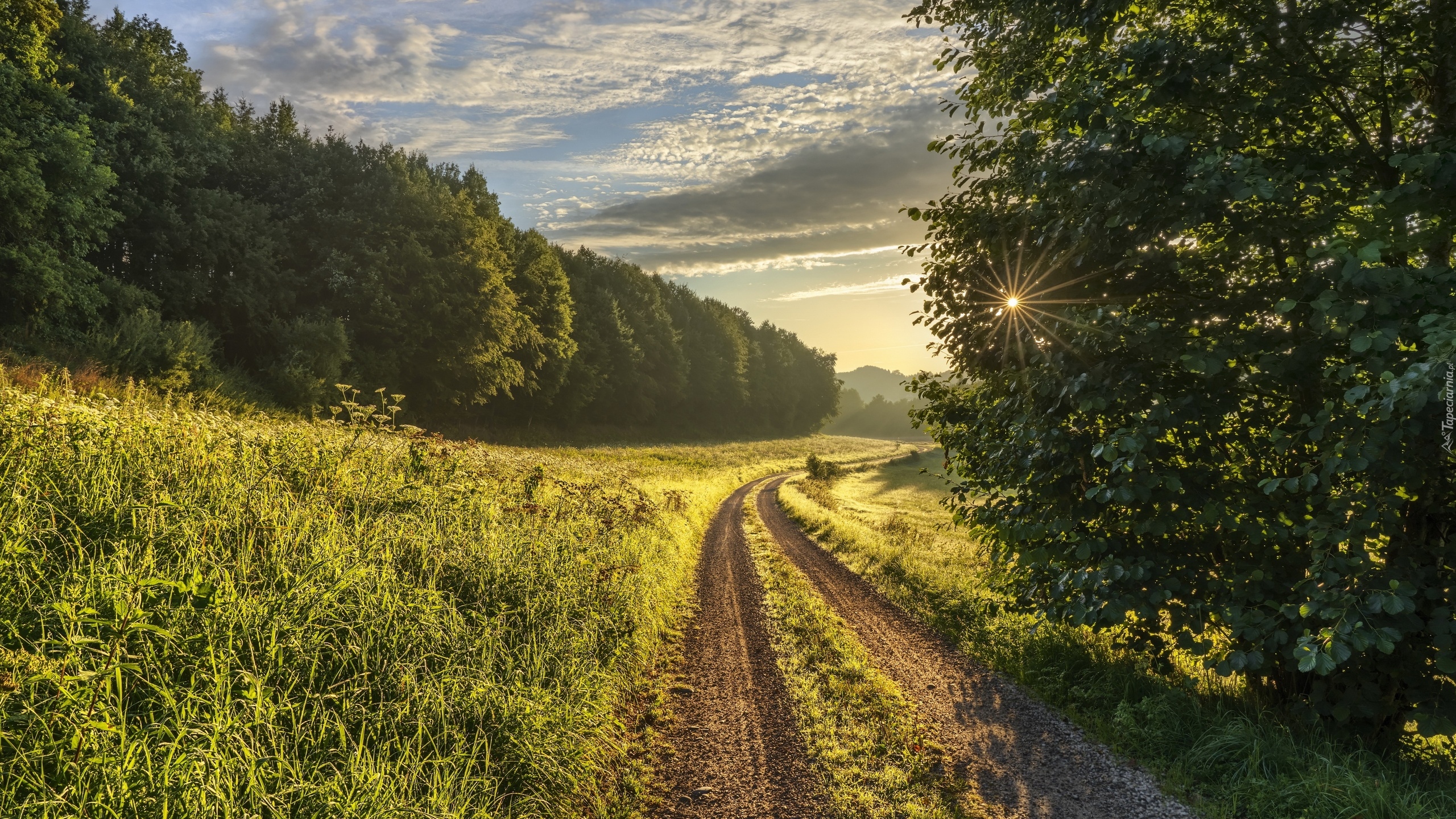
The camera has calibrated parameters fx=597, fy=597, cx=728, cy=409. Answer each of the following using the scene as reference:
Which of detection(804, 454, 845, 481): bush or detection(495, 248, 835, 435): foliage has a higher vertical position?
detection(495, 248, 835, 435): foliage

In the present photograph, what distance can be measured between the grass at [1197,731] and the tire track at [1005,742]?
28 cm

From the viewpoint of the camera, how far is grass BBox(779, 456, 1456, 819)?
4930 mm

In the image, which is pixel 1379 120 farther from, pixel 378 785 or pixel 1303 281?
pixel 378 785

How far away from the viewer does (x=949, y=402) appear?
342 inches

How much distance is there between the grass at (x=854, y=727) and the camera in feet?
18.2

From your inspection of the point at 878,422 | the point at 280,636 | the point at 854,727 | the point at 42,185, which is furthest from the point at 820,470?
the point at 878,422

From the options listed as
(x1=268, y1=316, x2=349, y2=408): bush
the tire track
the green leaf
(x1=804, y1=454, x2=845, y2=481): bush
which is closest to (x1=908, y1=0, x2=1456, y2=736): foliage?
the green leaf

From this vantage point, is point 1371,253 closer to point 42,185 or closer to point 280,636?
point 280,636

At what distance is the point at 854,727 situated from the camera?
6.84m

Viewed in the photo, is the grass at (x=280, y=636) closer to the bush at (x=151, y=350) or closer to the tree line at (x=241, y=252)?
the bush at (x=151, y=350)

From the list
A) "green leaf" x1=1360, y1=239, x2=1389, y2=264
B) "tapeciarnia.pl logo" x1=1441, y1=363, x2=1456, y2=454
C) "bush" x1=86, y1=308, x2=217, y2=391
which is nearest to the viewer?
"tapeciarnia.pl logo" x1=1441, y1=363, x2=1456, y2=454

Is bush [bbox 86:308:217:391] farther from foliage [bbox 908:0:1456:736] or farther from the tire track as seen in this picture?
foliage [bbox 908:0:1456:736]

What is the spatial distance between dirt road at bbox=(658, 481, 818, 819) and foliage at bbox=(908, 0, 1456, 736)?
335cm

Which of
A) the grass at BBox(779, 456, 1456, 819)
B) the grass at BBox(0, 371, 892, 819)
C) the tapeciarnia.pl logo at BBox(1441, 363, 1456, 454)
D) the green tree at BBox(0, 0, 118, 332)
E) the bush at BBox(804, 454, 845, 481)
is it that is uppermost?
the green tree at BBox(0, 0, 118, 332)
